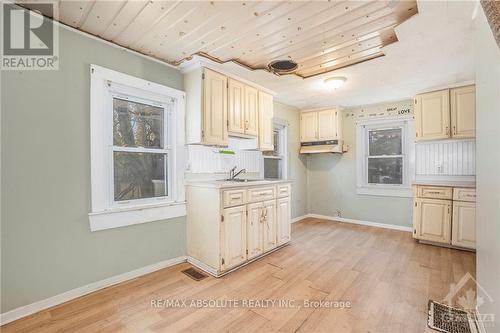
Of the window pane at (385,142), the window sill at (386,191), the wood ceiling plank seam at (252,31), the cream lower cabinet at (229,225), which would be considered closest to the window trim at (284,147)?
the cream lower cabinet at (229,225)

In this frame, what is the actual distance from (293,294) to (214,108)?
2222 mm

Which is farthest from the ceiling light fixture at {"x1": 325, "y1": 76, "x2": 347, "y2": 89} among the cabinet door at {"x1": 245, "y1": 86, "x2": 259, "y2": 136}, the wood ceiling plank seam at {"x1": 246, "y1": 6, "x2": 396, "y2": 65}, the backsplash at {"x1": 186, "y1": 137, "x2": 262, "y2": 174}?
the backsplash at {"x1": 186, "y1": 137, "x2": 262, "y2": 174}

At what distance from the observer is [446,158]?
3.79m

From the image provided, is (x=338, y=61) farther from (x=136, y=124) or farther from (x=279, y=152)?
(x=136, y=124)

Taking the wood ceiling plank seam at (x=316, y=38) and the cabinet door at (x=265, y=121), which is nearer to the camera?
the wood ceiling plank seam at (x=316, y=38)

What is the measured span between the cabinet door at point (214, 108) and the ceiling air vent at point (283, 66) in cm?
63

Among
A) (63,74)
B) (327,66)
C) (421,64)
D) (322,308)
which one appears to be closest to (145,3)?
(63,74)

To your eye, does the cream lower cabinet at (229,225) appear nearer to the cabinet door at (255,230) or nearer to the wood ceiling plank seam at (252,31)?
the cabinet door at (255,230)

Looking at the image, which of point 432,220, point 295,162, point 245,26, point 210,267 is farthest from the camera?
point 295,162

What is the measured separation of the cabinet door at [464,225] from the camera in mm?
3117

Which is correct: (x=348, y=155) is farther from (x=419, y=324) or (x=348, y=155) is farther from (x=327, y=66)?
(x=419, y=324)

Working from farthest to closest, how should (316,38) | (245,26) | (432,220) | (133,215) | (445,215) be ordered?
(432,220) → (445,215) → (133,215) → (316,38) → (245,26)

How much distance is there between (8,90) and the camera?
5.91 feet

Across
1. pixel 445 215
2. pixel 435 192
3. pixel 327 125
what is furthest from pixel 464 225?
pixel 327 125
